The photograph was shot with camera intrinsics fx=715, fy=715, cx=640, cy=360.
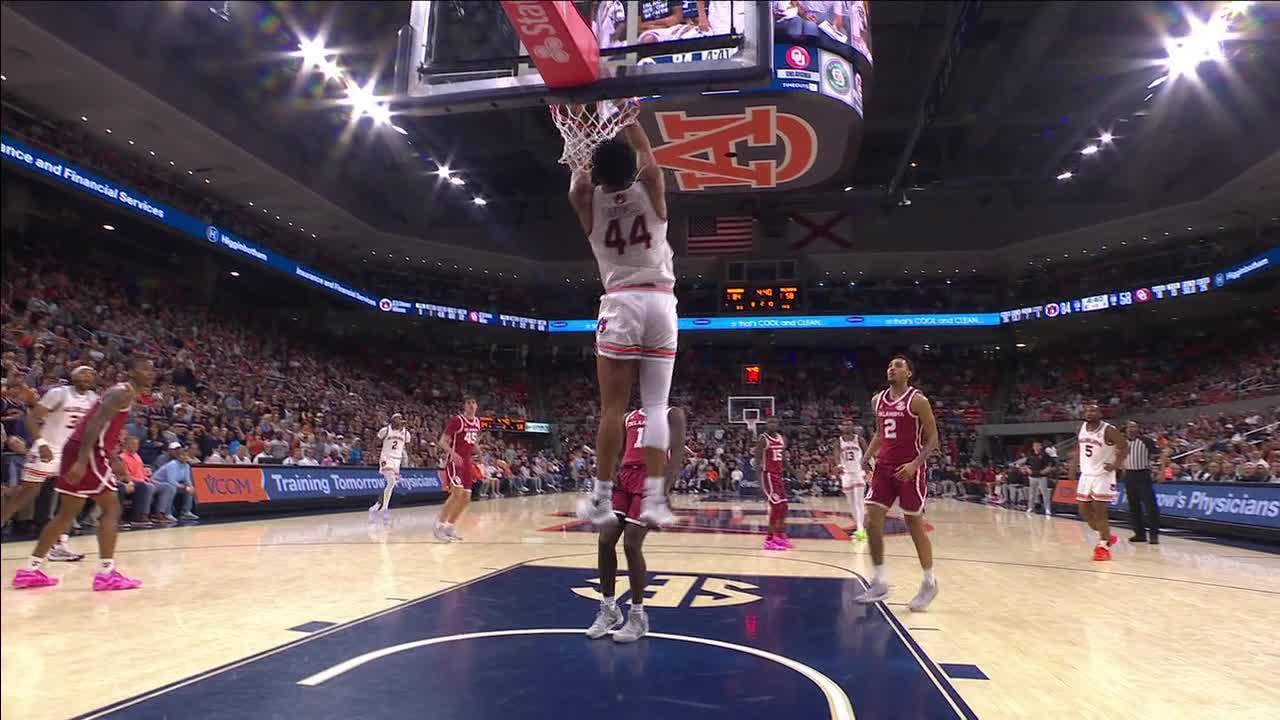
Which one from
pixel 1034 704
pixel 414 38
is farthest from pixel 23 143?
pixel 1034 704

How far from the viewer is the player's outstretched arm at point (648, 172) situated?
388 centimetres

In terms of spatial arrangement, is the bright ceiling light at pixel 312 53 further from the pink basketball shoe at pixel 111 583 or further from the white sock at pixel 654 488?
the white sock at pixel 654 488

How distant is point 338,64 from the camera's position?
16.7 meters

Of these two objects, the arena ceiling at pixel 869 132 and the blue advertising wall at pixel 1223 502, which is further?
the arena ceiling at pixel 869 132

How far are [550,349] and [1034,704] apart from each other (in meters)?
28.6

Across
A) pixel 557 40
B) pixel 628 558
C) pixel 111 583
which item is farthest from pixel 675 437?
pixel 111 583

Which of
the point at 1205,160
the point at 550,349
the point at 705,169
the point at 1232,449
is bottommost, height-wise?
the point at 1232,449

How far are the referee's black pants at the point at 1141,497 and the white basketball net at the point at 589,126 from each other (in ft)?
33.3

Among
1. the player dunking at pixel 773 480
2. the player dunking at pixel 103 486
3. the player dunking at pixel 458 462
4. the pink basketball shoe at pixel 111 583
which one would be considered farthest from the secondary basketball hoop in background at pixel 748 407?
the pink basketball shoe at pixel 111 583

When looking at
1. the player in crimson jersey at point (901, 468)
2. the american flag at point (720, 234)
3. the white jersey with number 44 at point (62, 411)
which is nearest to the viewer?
the white jersey with number 44 at point (62, 411)

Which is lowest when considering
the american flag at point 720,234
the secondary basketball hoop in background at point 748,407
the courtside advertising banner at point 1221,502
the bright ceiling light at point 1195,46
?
the courtside advertising banner at point 1221,502

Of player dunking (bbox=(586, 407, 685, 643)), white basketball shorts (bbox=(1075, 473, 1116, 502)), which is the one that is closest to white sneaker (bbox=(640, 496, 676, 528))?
player dunking (bbox=(586, 407, 685, 643))

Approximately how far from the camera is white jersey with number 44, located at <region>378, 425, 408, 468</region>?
13211 millimetres

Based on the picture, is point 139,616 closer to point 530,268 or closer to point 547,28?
point 547,28
